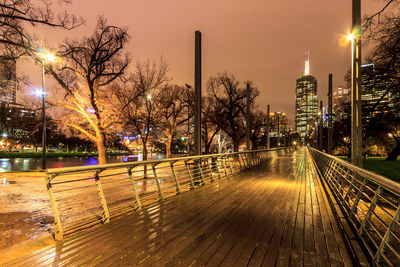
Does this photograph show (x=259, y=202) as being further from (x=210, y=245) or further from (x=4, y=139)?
(x=4, y=139)

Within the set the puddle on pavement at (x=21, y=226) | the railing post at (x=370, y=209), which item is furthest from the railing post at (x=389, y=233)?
the puddle on pavement at (x=21, y=226)

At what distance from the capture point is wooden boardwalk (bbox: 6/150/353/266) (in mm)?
3041

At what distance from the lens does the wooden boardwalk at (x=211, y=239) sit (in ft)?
9.98

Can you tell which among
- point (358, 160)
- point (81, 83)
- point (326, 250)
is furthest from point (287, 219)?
point (81, 83)

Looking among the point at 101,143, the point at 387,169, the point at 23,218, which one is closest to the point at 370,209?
the point at 23,218

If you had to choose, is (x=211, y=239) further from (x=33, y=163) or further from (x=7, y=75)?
(x=33, y=163)

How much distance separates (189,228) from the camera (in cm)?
419

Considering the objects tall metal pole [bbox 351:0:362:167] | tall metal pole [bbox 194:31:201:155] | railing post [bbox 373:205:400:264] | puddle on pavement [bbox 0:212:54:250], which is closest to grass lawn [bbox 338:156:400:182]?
tall metal pole [bbox 351:0:362:167]

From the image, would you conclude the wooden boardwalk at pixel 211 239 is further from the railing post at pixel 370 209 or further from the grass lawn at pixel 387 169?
the grass lawn at pixel 387 169

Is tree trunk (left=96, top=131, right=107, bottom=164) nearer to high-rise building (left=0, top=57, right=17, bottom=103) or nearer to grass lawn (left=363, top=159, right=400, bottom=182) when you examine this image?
high-rise building (left=0, top=57, right=17, bottom=103)

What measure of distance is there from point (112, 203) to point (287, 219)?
578cm

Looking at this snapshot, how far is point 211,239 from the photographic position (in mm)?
3703

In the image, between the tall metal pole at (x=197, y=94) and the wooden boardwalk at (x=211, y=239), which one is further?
the tall metal pole at (x=197, y=94)

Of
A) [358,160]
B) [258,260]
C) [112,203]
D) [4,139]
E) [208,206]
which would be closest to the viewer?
[258,260]
